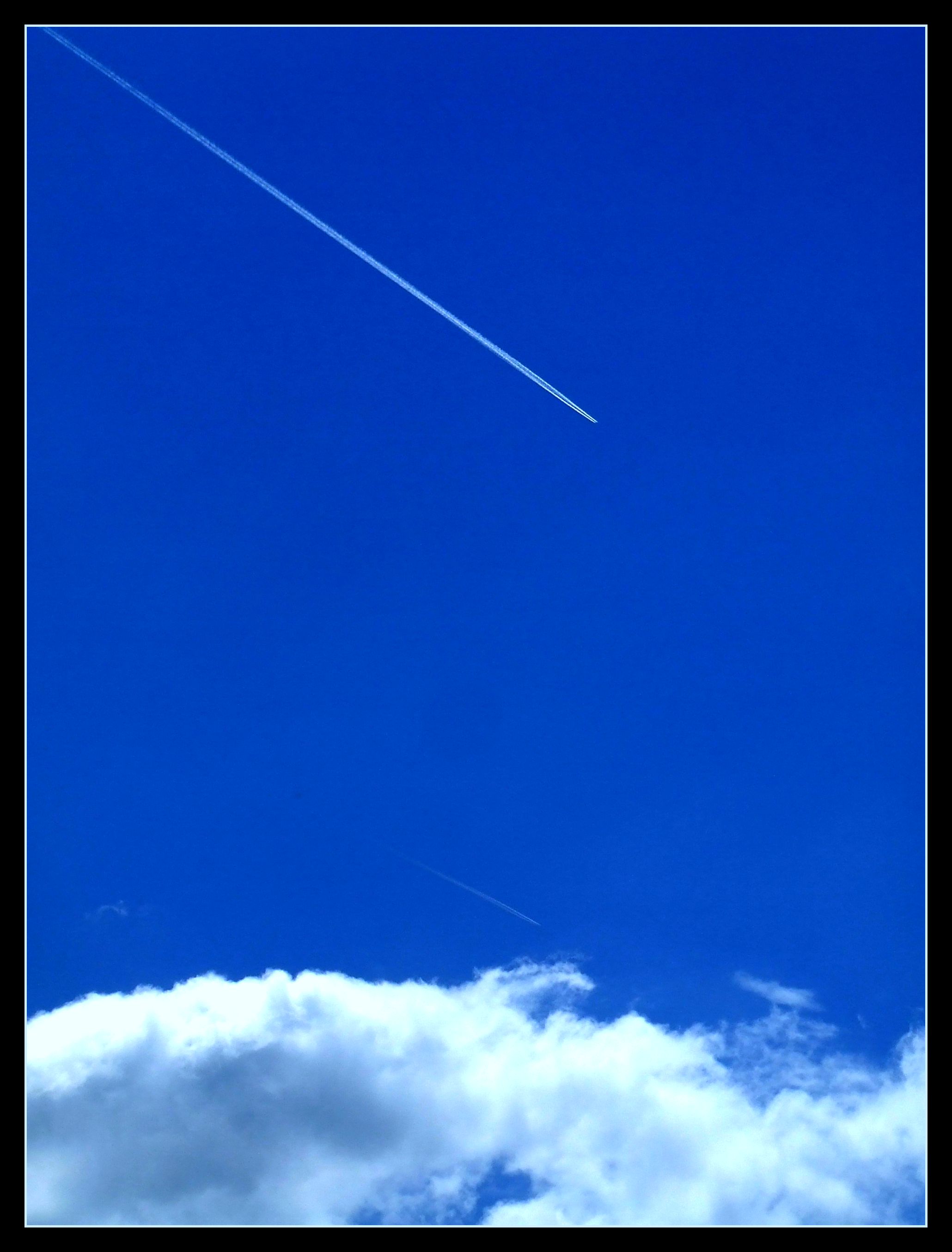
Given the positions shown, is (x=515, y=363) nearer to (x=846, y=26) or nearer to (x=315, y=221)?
(x=315, y=221)

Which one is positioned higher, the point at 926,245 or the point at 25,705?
the point at 926,245

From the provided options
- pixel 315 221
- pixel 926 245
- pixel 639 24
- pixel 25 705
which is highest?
pixel 315 221

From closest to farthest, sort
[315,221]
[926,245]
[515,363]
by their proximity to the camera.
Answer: [926,245], [315,221], [515,363]
